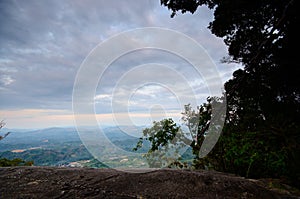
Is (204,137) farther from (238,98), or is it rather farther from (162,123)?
(162,123)

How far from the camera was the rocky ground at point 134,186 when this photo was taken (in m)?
2.27

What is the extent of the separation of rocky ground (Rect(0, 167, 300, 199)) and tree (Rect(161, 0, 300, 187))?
0.78m

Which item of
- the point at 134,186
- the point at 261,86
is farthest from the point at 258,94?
the point at 134,186

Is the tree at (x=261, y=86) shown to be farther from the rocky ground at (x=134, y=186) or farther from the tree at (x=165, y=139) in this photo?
the tree at (x=165, y=139)

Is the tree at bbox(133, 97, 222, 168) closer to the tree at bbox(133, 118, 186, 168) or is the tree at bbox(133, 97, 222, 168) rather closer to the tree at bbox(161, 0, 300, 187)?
the tree at bbox(133, 118, 186, 168)

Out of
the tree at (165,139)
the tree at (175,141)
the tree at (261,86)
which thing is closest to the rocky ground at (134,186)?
the tree at (261,86)

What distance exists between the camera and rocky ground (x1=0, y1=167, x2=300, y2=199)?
2268 mm

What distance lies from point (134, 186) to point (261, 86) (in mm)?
4422

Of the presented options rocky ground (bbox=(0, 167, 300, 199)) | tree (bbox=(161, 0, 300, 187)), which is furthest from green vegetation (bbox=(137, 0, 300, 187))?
rocky ground (bbox=(0, 167, 300, 199))

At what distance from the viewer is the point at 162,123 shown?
20.9 ft

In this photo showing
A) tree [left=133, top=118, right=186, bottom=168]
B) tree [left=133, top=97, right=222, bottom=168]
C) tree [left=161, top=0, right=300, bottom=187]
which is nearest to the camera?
tree [left=161, top=0, right=300, bottom=187]

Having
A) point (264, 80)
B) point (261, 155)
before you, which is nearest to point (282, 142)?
point (261, 155)

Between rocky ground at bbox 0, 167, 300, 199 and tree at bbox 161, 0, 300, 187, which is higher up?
tree at bbox 161, 0, 300, 187

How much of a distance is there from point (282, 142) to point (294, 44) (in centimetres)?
316
